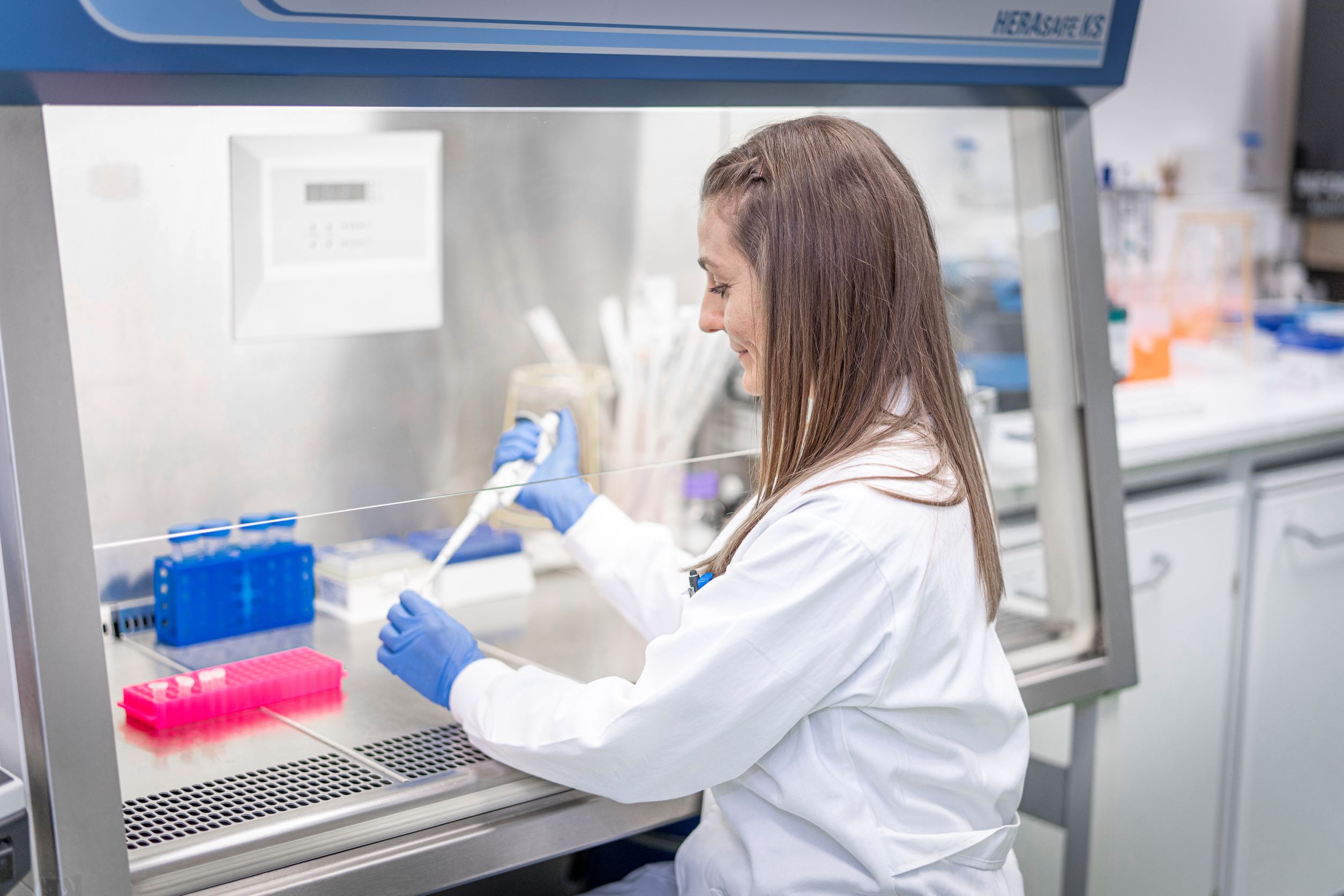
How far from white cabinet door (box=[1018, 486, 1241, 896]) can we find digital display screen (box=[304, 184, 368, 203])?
48.7 inches

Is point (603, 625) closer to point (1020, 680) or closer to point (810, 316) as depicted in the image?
point (1020, 680)

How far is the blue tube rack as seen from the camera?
1.39 meters

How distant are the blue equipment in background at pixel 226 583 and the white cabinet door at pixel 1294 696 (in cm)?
159

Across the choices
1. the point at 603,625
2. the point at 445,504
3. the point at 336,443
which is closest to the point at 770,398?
the point at 445,504

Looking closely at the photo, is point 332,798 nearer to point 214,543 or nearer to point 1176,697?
point 214,543

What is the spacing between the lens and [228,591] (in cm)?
141

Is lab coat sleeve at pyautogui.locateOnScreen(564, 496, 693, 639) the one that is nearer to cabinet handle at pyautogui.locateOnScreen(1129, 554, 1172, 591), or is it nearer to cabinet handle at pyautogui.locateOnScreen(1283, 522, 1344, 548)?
cabinet handle at pyautogui.locateOnScreen(1129, 554, 1172, 591)

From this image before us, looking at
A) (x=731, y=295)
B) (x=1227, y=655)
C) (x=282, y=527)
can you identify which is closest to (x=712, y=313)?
(x=731, y=295)

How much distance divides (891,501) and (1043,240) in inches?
27.0

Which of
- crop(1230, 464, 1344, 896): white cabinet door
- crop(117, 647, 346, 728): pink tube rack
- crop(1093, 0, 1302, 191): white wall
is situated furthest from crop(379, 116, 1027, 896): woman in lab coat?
crop(1093, 0, 1302, 191): white wall

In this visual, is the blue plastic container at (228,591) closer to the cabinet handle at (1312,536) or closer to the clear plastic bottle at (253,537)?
the clear plastic bottle at (253,537)

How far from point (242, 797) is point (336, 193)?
84cm

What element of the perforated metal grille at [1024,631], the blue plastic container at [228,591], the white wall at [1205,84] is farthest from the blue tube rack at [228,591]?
the white wall at [1205,84]

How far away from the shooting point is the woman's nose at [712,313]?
1134mm
